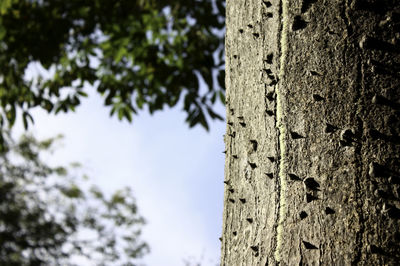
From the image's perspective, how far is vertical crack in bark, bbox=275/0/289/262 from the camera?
108 cm

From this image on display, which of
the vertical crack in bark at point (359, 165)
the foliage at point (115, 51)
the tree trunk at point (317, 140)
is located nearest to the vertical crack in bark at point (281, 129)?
the tree trunk at point (317, 140)

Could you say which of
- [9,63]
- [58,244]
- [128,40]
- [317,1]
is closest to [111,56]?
[128,40]

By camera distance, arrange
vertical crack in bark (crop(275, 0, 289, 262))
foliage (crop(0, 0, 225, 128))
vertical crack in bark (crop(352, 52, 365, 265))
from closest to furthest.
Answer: vertical crack in bark (crop(352, 52, 365, 265)) < vertical crack in bark (crop(275, 0, 289, 262)) < foliage (crop(0, 0, 225, 128))

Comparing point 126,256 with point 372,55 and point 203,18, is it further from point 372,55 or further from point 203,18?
point 372,55

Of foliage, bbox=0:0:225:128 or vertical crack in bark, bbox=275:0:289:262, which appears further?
foliage, bbox=0:0:225:128

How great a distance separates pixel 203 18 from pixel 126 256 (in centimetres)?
1424

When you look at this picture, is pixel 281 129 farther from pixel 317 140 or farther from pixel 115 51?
pixel 115 51

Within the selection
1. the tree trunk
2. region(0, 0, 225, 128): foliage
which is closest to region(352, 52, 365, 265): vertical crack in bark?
the tree trunk

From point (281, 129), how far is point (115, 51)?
17.0ft

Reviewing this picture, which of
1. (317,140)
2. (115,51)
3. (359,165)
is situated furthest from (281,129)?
(115,51)

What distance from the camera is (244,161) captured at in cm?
125

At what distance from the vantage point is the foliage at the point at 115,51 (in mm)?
5387

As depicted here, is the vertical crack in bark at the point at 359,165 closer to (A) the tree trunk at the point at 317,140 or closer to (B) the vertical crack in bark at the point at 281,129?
(A) the tree trunk at the point at 317,140

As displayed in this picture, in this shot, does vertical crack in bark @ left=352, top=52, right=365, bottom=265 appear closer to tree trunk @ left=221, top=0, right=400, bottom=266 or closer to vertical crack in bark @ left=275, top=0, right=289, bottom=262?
tree trunk @ left=221, top=0, right=400, bottom=266
